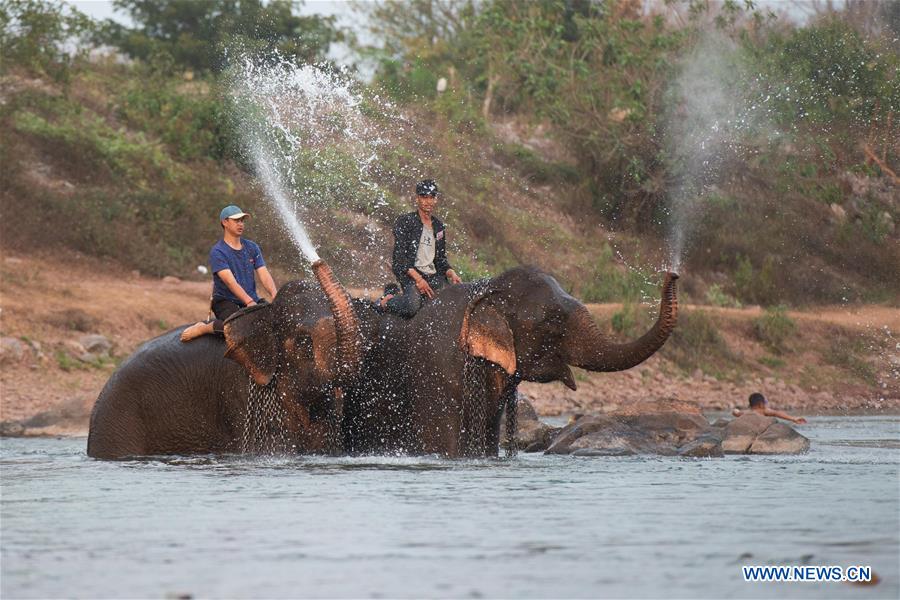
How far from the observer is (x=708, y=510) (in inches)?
391

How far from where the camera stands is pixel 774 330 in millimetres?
30094

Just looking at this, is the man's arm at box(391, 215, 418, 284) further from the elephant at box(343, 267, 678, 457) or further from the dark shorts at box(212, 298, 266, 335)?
the dark shorts at box(212, 298, 266, 335)

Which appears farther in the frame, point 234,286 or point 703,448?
point 703,448

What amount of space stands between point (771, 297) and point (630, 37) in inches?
295

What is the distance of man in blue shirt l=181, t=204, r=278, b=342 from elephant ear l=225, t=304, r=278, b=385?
213 mm

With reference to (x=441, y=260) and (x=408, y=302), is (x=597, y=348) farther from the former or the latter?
(x=441, y=260)

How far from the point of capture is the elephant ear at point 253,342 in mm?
12766

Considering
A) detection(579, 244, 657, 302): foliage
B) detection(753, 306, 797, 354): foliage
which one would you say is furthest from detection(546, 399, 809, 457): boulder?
detection(753, 306, 797, 354): foliage

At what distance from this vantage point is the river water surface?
24.8 ft

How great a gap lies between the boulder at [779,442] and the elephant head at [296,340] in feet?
14.5

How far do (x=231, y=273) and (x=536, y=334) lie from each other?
2.54m

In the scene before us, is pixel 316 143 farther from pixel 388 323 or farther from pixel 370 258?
pixel 388 323

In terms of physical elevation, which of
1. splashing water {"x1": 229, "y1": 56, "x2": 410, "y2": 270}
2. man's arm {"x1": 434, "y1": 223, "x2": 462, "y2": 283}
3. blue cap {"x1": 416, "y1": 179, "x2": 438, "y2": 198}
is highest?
splashing water {"x1": 229, "y1": 56, "x2": 410, "y2": 270}

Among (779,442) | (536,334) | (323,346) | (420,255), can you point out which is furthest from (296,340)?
(779,442)
